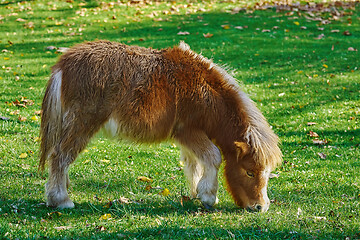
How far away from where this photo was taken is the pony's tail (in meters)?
5.69

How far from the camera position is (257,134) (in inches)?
233

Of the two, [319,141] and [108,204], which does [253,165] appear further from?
[319,141]

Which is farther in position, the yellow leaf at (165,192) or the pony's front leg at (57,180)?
the yellow leaf at (165,192)

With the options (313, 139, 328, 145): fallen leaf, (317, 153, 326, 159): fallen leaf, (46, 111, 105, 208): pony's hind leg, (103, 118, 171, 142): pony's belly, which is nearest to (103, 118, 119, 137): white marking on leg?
(103, 118, 171, 142): pony's belly

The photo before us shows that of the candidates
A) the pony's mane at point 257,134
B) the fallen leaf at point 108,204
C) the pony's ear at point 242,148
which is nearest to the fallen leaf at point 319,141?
the pony's mane at point 257,134

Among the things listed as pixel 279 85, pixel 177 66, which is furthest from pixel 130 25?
pixel 177 66

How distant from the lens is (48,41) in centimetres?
1538

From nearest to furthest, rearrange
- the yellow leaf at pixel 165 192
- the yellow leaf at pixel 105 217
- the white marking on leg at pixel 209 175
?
the yellow leaf at pixel 105 217 < the white marking on leg at pixel 209 175 < the yellow leaf at pixel 165 192

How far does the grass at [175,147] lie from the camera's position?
206 inches

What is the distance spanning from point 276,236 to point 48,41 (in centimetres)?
1227

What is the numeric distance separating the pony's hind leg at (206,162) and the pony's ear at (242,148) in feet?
0.96

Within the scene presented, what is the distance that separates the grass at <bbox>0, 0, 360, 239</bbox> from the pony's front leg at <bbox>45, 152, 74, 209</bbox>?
118 millimetres

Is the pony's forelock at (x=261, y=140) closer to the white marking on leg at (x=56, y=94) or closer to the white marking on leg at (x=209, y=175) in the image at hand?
the white marking on leg at (x=209, y=175)

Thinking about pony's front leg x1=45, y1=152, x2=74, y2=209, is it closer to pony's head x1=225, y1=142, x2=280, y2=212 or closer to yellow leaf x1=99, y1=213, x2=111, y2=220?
yellow leaf x1=99, y1=213, x2=111, y2=220
